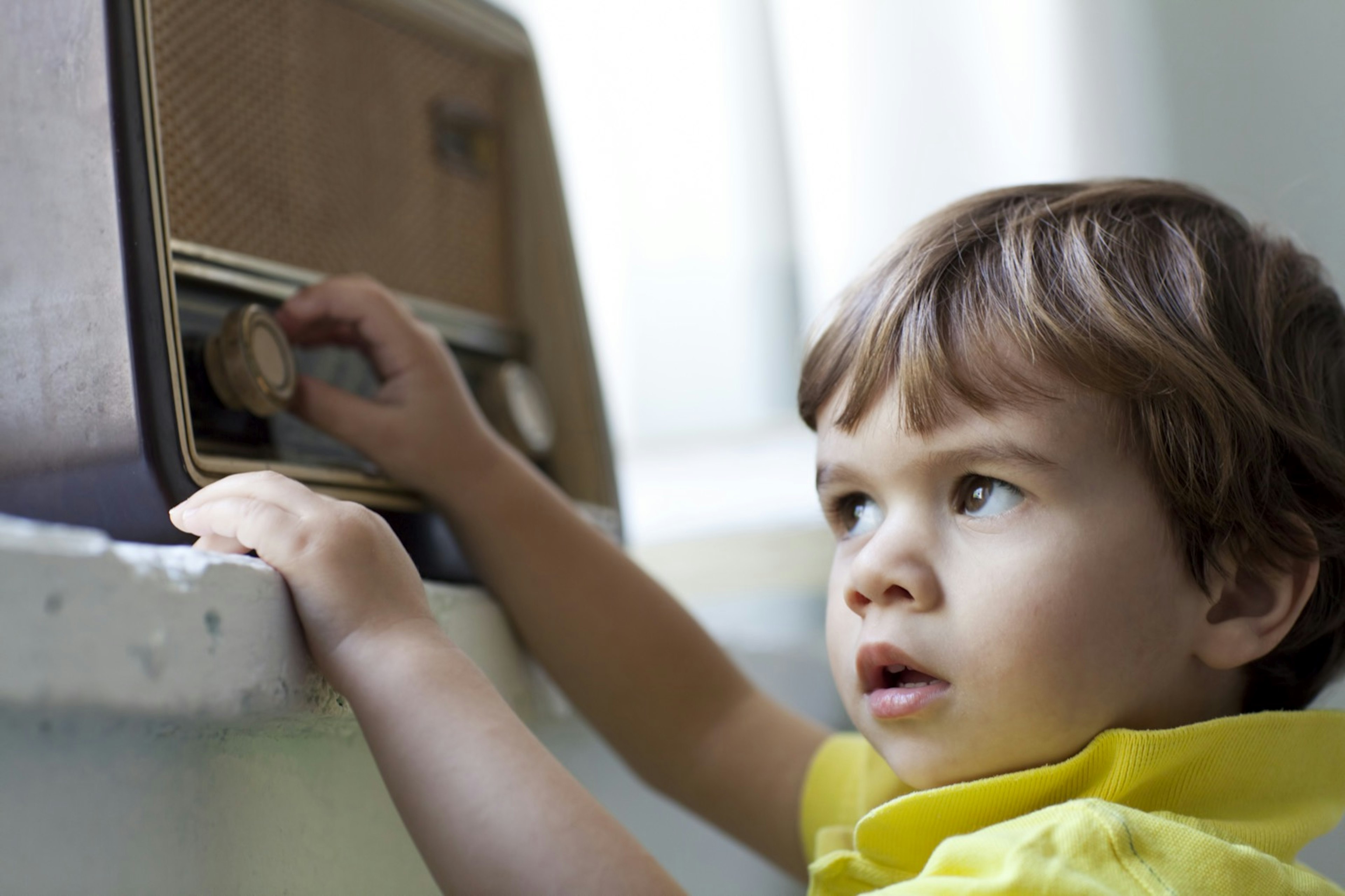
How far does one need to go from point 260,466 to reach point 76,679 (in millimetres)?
239

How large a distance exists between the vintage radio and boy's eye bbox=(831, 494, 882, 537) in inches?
8.6

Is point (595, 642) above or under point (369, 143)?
under

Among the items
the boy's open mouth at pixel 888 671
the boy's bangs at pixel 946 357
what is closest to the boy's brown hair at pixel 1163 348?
the boy's bangs at pixel 946 357

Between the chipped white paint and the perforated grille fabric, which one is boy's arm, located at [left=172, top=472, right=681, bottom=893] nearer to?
the chipped white paint

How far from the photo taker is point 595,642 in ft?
2.33

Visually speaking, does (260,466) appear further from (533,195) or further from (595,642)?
(533,195)

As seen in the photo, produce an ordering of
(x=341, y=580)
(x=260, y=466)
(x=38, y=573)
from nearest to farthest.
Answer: (x=38, y=573)
(x=341, y=580)
(x=260, y=466)

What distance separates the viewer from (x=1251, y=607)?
0.60 meters

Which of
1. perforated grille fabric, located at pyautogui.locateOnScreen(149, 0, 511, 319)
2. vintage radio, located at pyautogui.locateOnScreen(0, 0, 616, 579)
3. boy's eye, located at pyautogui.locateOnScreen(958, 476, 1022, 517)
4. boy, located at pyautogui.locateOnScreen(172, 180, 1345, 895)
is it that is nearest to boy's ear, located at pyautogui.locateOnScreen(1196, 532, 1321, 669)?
boy, located at pyautogui.locateOnScreen(172, 180, 1345, 895)

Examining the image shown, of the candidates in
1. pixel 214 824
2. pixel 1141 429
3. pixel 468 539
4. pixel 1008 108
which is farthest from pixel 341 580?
pixel 1008 108

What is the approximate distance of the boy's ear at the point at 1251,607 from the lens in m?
0.59

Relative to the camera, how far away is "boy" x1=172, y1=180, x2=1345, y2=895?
1.54 feet

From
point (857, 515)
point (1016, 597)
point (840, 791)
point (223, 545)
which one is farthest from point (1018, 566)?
point (223, 545)

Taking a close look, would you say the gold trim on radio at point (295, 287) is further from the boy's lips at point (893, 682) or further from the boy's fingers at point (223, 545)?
the boy's lips at point (893, 682)
